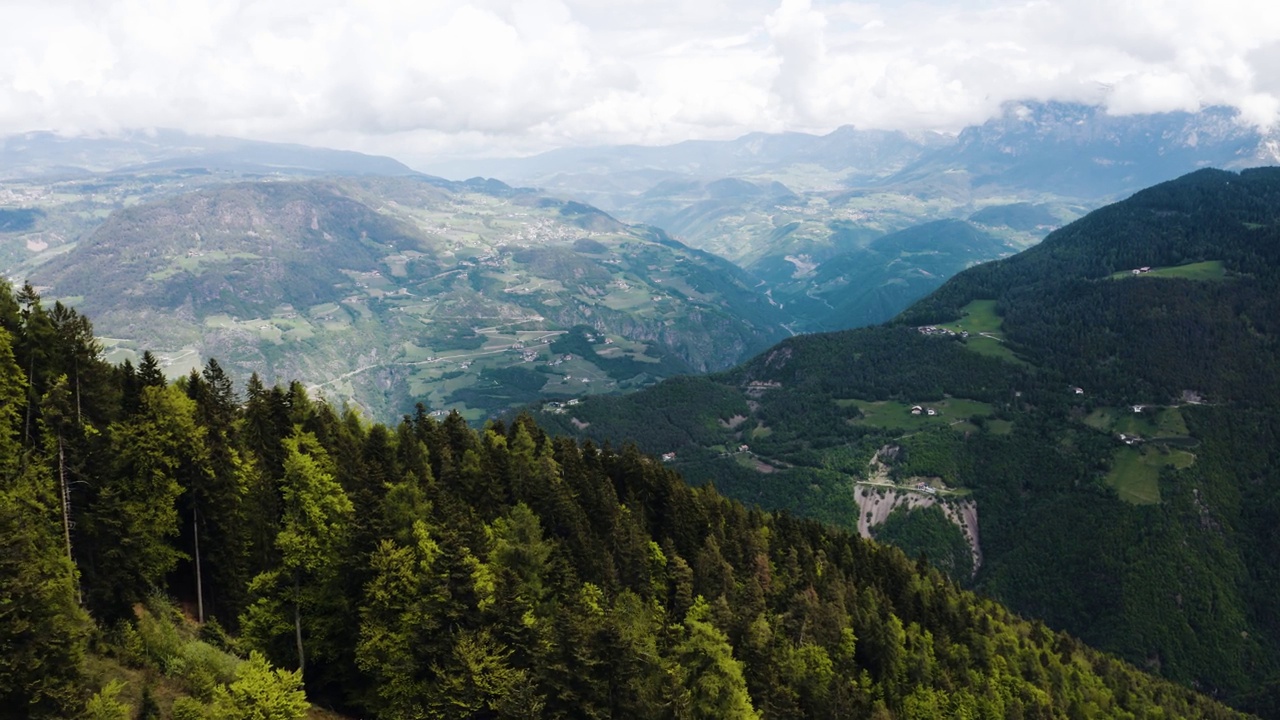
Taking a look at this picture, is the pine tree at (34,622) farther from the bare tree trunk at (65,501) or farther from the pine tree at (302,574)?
the pine tree at (302,574)

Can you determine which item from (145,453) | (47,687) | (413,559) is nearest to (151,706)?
(47,687)

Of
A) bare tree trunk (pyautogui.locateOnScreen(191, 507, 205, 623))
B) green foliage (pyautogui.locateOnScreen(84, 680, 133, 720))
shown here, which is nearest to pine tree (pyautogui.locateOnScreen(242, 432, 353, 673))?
bare tree trunk (pyautogui.locateOnScreen(191, 507, 205, 623))

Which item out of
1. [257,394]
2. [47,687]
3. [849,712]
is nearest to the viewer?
[47,687]

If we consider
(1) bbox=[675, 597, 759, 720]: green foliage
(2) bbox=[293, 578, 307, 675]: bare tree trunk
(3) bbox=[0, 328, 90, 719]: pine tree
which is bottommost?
(1) bbox=[675, 597, 759, 720]: green foliage

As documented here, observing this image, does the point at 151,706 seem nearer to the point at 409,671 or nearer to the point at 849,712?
the point at 409,671

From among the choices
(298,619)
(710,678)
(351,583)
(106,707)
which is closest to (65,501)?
(298,619)

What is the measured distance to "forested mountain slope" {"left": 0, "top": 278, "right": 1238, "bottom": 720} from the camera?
44.3 metres

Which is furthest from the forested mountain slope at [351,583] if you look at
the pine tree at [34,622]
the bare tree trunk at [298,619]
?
the bare tree trunk at [298,619]

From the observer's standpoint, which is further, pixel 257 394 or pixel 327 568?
pixel 257 394

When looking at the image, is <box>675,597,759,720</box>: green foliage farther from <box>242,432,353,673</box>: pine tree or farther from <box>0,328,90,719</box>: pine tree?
<box>0,328,90,719</box>: pine tree

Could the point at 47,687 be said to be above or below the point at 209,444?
below

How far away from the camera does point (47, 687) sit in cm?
3497

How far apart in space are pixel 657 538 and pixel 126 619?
5449 cm

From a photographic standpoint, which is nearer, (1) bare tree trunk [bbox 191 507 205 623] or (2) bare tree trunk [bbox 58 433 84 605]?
(2) bare tree trunk [bbox 58 433 84 605]
